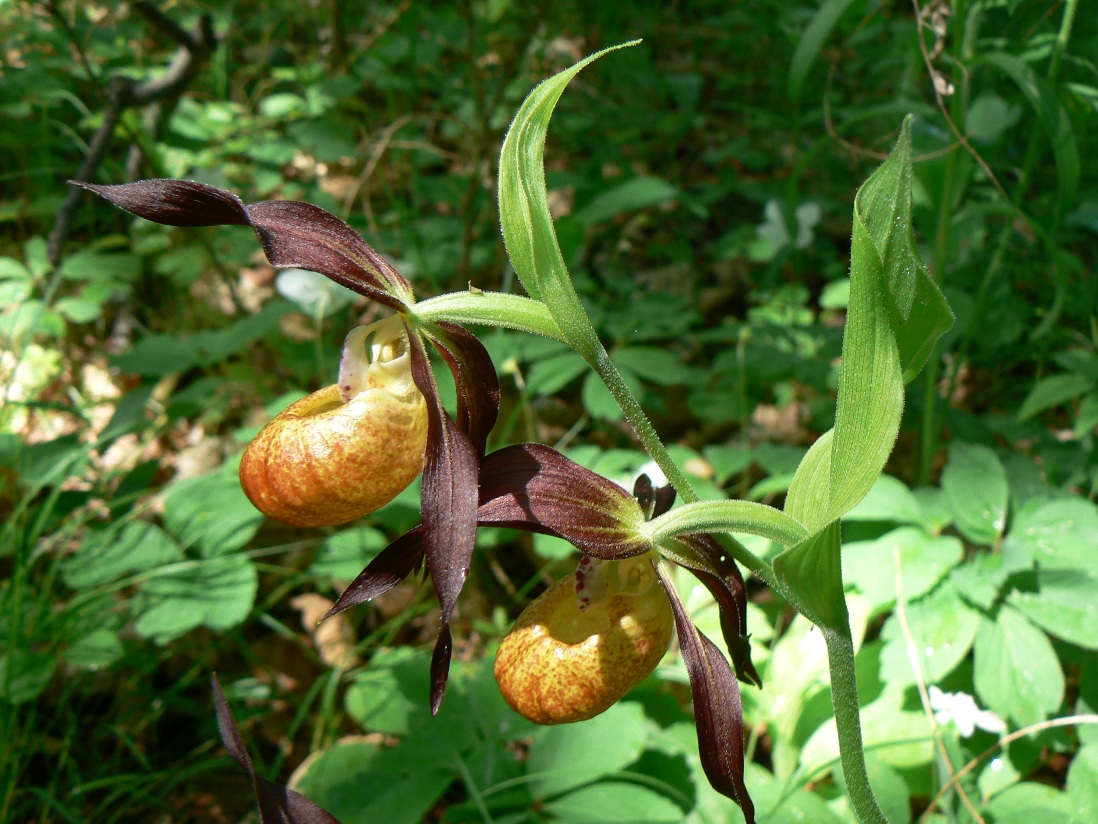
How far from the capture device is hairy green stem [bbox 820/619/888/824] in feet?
2.51

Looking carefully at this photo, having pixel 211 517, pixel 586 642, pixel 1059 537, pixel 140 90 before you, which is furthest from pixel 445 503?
pixel 140 90

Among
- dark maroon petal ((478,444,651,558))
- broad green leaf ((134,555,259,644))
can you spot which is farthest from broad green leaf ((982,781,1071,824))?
broad green leaf ((134,555,259,644))

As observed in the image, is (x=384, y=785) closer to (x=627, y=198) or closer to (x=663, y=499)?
(x=663, y=499)

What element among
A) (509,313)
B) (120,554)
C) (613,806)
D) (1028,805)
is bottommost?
(120,554)

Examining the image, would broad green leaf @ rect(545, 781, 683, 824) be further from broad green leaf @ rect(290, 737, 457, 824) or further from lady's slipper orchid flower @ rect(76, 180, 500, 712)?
lady's slipper orchid flower @ rect(76, 180, 500, 712)

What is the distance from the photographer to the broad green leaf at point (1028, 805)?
1.08 metres

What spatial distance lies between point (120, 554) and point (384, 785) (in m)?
0.79

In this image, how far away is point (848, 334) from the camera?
24.0 inches

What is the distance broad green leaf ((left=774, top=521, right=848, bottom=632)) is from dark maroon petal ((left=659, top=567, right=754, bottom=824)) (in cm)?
13

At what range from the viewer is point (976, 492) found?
1360 millimetres

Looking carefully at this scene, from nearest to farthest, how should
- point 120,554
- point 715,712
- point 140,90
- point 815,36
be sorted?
point 715,712
point 815,36
point 120,554
point 140,90

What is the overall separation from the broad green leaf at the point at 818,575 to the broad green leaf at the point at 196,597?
4.05ft

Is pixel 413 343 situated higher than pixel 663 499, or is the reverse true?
pixel 413 343

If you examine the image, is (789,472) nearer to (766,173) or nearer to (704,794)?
(704,794)
